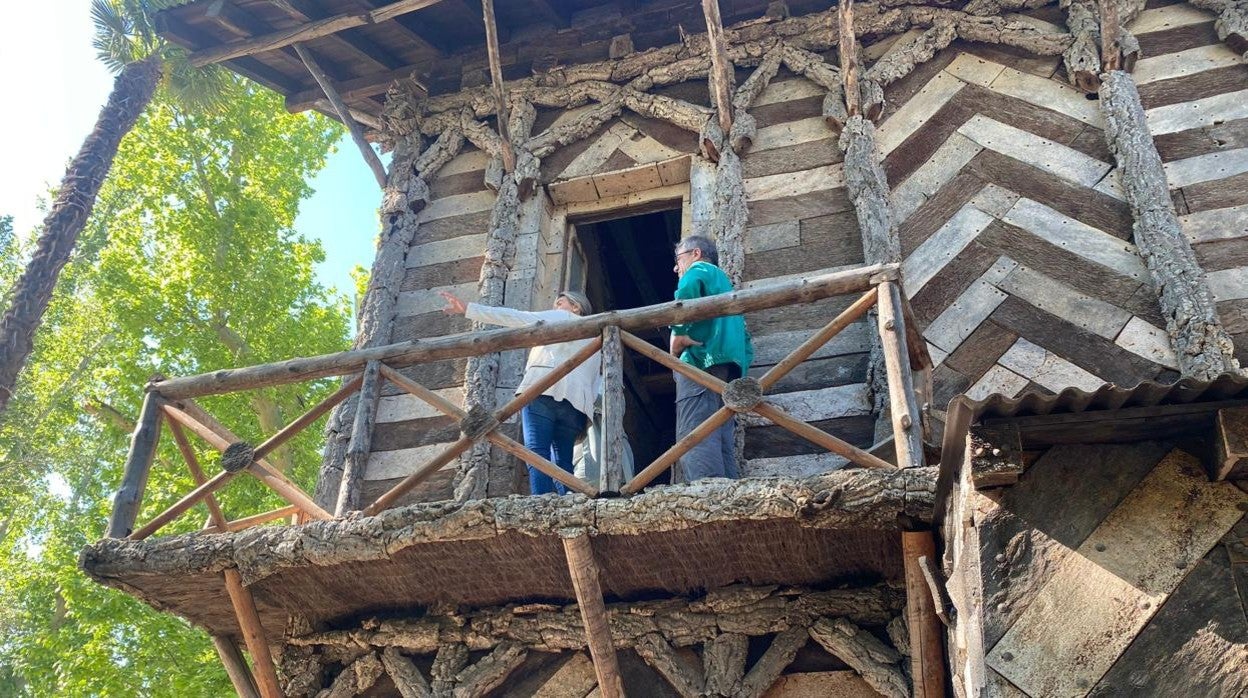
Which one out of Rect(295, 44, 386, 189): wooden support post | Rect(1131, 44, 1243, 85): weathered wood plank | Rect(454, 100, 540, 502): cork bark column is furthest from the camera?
Rect(295, 44, 386, 189): wooden support post

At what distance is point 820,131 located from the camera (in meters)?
6.30

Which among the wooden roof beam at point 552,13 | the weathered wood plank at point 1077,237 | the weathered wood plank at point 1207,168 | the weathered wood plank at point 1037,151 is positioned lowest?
the weathered wood plank at point 1077,237

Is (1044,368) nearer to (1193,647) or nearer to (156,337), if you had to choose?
(1193,647)

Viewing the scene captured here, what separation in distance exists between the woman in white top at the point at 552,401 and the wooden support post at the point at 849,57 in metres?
2.25

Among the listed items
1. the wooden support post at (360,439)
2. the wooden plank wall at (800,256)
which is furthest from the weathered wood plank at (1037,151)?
the wooden support post at (360,439)

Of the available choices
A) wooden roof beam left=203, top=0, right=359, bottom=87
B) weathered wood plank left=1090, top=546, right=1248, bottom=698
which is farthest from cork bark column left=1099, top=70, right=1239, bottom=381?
wooden roof beam left=203, top=0, right=359, bottom=87

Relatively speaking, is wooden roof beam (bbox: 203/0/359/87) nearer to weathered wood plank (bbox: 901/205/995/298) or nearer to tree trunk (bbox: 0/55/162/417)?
tree trunk (bbox: 0/55/162/417)

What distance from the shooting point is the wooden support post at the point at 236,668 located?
5.00 metres

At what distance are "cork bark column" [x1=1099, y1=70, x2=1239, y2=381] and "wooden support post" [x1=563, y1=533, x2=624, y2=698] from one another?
2763 millimetres

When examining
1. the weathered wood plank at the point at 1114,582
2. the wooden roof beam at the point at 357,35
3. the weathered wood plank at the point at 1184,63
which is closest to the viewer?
the weathered wood plank at the point at 1114,582

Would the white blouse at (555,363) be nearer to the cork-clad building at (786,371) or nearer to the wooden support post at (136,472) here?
the cork-clad building at (786,371)

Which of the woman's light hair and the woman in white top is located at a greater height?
the woman's light hair

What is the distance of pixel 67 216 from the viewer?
8.17 meters

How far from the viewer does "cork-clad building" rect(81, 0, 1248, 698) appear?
3.02 meters
